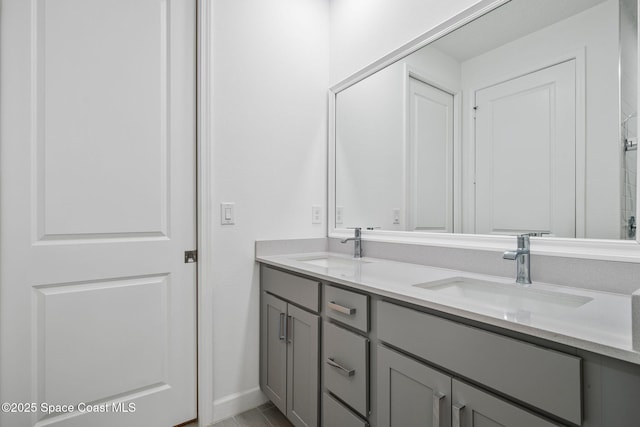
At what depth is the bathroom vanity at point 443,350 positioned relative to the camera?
672 millimetres

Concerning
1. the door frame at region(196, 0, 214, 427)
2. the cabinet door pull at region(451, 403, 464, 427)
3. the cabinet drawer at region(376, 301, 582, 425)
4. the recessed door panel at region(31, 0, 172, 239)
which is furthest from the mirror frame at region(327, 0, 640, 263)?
the recessed door panel at region(31, 0, 172, 239)

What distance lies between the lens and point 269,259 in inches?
69.7

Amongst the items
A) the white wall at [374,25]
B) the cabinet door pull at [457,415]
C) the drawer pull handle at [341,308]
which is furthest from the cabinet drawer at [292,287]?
the white wall at [374,25]

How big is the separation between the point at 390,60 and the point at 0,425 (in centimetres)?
240

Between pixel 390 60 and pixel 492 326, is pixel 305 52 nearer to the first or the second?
pixel 390 60

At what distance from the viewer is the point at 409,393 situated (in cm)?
100

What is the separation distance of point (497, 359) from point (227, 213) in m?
1.39

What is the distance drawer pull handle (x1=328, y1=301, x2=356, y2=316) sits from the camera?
1.21m

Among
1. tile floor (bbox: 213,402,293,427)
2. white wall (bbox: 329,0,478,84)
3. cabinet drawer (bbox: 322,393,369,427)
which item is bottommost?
tile floor (bbox: 213,402,293,427)

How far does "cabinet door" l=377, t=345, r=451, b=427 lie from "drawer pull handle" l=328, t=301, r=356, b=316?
0.16 meters

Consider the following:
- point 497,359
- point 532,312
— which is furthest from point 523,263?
point 497,359

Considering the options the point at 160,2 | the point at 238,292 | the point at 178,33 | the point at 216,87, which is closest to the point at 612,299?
the point at 238,292

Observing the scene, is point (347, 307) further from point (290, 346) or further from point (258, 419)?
point (258, 419)

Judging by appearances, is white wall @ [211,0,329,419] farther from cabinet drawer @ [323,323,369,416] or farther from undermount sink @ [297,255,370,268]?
cabinet drawer @ [323,323,369,416]
